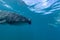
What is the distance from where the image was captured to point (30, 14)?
2508mm

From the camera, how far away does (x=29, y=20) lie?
98.9 inches

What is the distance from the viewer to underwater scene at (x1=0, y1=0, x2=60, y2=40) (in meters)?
2.49

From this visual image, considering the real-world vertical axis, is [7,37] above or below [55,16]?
Answer: below

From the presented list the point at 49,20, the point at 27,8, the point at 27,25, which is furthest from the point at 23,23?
the point at 49,20

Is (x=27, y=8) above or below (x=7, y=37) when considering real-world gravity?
above

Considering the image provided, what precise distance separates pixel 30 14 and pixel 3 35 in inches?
20.5

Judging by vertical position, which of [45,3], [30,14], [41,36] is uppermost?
[45,3]

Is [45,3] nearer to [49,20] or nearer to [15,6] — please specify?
[49,20]

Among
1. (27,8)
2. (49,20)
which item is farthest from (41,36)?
(27,8)

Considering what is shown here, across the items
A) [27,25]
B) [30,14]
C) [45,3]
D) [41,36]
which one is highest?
[45,3]

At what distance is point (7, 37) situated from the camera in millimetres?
2535

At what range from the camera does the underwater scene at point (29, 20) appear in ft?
8.18

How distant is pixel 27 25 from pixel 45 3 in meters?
0.44

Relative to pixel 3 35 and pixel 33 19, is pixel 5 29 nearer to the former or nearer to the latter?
pixel 3 35
